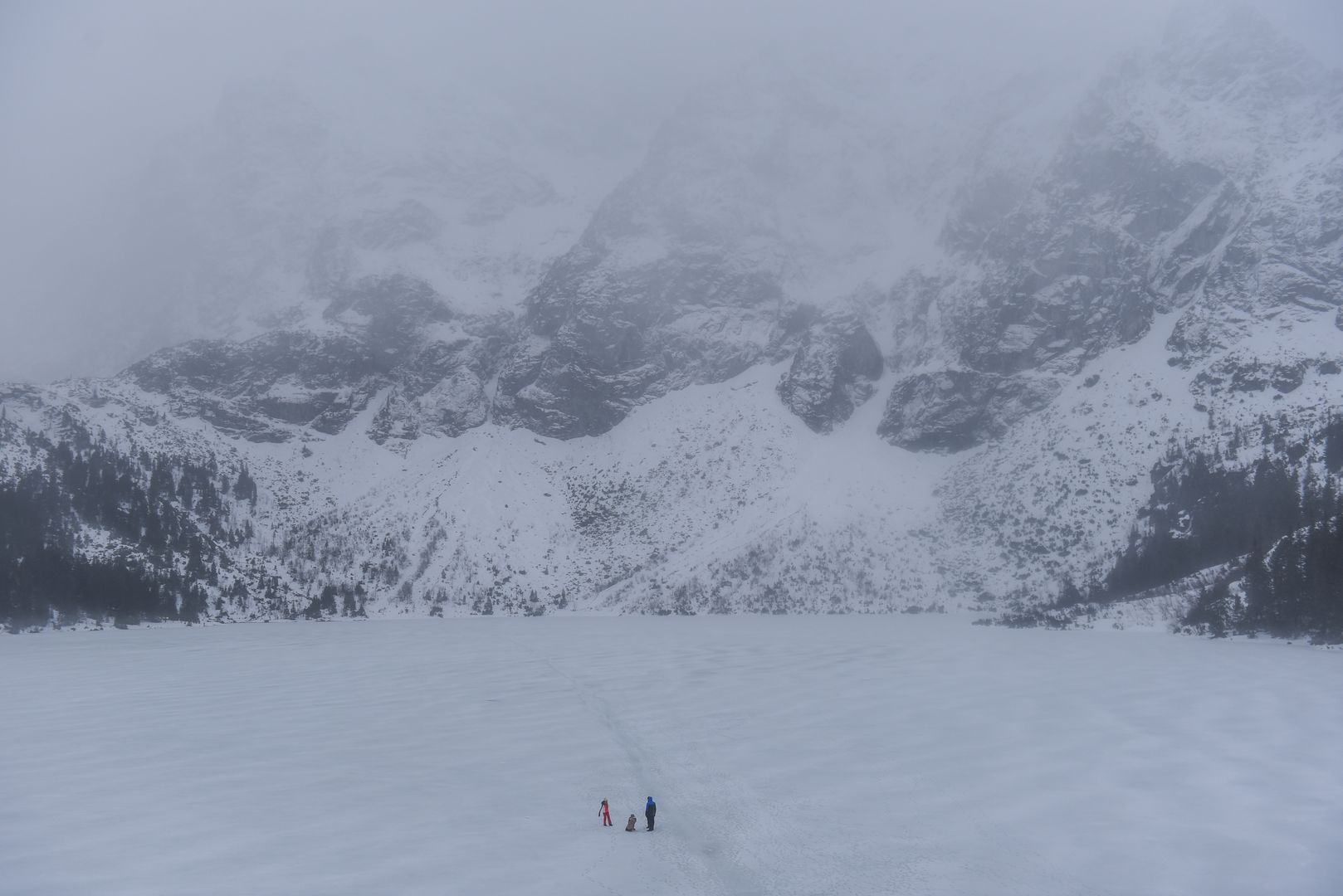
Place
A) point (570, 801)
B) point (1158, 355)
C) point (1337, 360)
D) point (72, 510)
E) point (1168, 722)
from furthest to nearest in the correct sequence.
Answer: point (1158, 355) → point (72, 510) → point (1337, 360) → point (1168, 722) → point (570, 801)

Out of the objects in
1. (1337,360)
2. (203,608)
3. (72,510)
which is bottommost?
(203,608)

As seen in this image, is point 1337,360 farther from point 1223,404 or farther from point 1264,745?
point 1264,745

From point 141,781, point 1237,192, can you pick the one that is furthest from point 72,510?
point 1237,192

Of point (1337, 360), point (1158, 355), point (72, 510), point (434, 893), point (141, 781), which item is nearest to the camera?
point (434, 893)

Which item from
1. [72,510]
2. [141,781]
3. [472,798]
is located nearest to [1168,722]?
[472,798]

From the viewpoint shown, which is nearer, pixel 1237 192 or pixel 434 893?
pixel 434 893

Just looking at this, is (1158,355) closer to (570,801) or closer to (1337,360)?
(1337,360)

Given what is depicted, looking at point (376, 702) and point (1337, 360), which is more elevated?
point (1337, 360)
